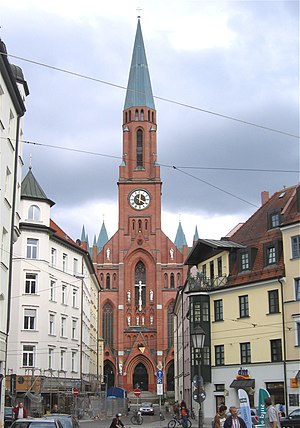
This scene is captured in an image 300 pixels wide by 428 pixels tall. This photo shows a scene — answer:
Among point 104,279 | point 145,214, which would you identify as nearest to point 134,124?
point 145,214

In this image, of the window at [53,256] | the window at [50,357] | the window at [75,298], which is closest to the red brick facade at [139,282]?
the window at [75,298]

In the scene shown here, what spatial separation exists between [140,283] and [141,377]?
1318 cm

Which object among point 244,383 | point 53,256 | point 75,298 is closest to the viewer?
point 244,383

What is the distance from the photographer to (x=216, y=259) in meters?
44.7

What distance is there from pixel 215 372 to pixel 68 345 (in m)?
15.1

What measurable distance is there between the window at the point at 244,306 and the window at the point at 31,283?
1546cm

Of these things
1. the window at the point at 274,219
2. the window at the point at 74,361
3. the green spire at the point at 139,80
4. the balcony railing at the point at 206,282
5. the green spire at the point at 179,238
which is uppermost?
the green spire at the point at 139,80

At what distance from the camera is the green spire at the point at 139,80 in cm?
10388

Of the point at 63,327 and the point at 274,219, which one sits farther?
the point at 63,327

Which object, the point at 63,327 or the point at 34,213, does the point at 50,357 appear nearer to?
the point at 63,327

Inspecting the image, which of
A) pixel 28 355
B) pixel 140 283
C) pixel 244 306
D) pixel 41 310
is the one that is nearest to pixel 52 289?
pixel 41 310

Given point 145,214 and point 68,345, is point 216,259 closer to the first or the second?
point 68,345

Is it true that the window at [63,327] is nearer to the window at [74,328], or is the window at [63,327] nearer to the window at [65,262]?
the window at [74,328]

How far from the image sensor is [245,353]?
1581 inches
